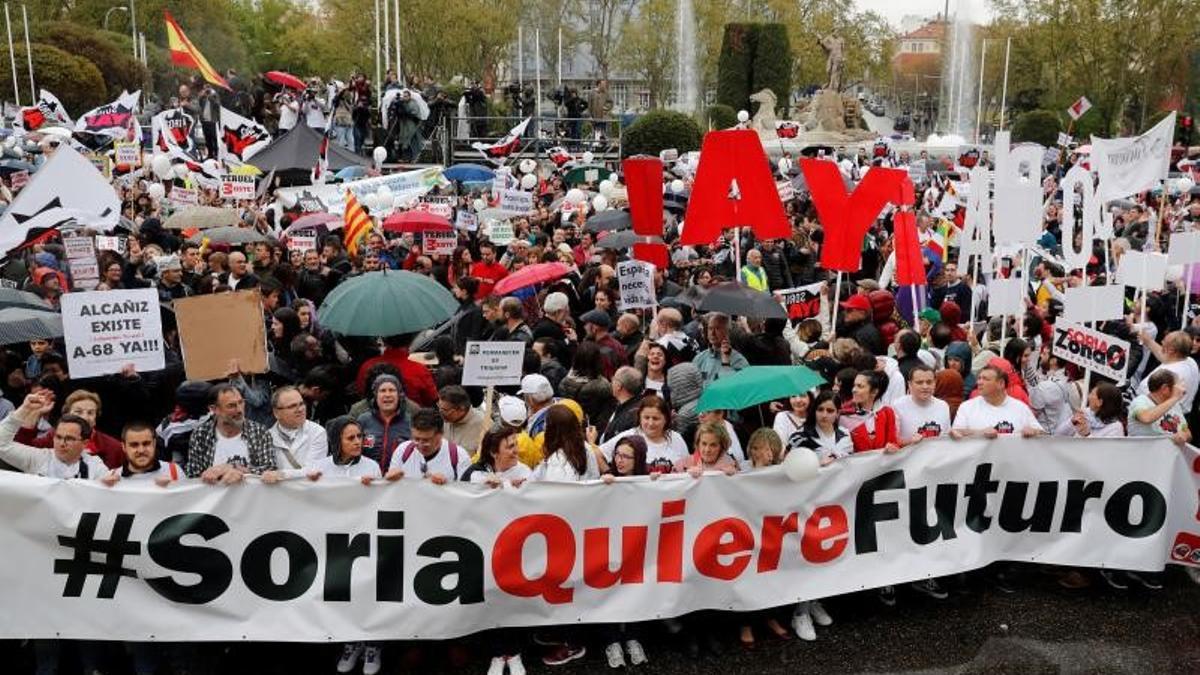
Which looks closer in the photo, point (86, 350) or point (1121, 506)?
point (1121, 506)

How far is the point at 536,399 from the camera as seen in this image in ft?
23.8

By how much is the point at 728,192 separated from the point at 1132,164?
3.62m

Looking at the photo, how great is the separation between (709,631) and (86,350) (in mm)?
4073

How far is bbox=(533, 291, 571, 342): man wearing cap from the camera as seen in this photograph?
9.56 metres

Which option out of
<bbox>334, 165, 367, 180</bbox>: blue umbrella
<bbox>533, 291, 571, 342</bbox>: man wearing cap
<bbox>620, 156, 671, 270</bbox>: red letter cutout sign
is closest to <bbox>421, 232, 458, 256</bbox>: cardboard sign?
<bbox>620, 156, 671, 270</bbox>: red letter cutout sign

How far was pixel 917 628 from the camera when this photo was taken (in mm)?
6621

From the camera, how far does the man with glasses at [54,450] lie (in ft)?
19.6

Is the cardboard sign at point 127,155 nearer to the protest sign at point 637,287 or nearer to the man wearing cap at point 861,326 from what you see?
the protest sign at point 637,287

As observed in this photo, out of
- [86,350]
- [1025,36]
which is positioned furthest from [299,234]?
[1025,36]

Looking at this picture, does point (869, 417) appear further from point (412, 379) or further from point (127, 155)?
point (127, 155)

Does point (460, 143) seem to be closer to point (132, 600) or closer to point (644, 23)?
point (132, 600)

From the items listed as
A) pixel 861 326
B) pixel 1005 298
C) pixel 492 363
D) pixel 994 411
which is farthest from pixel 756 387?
pixel 861 326

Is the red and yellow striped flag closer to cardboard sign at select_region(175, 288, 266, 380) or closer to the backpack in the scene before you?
cardboard sign at select_region(175, 288, 266, 380)

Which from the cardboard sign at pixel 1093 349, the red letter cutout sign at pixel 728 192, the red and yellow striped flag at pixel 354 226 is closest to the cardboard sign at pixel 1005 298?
the cardboard sign at pixel 1093 349
